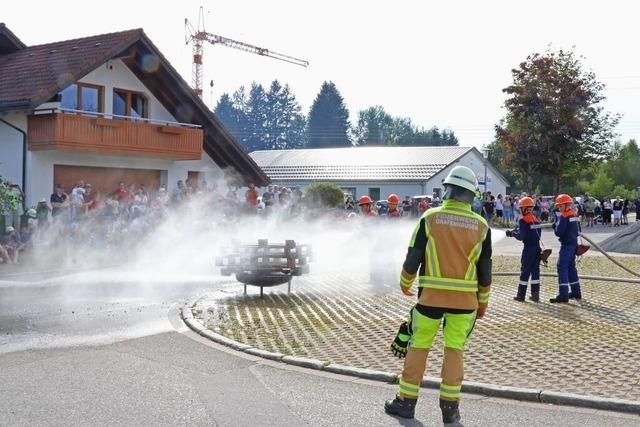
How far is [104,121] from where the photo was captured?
2473cm

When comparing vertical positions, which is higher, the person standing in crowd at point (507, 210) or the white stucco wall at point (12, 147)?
the white stucco wall at point (12, 147)

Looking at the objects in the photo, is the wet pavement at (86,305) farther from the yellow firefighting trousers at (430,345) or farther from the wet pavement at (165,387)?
the yellow firefighting trousers at (430,345)

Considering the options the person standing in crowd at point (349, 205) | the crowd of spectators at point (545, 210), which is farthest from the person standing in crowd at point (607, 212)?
the person standing in crowd at point (349, 205)

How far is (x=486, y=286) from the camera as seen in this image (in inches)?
239

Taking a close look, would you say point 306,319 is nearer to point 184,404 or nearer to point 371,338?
point 371,338

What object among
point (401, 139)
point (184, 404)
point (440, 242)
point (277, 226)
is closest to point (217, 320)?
point (184, 404)

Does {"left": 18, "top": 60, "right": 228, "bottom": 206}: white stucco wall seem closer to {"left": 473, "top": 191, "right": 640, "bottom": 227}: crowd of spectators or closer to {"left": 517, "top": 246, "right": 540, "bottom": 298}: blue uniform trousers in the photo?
{"left": 473, "top": 191, "right": 640, "bottom": 227}: crowd of spectators

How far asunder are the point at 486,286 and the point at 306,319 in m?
4.54

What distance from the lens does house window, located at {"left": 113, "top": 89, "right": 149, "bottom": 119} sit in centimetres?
2727

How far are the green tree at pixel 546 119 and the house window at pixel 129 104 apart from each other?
79.4ft

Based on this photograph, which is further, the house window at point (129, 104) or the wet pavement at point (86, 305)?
the house window at point (129, 104)

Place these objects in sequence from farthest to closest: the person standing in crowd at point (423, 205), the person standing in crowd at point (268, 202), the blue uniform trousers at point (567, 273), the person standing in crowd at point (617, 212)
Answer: the person standing in crowd at point (617, 212) < the person standing in crowd at point (423, 205) < the person standing in crowd at point (268, 202) < the blue uniform trousers at point (567, 273)

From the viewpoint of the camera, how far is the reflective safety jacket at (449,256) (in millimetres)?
5930

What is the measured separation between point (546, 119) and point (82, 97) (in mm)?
27790
